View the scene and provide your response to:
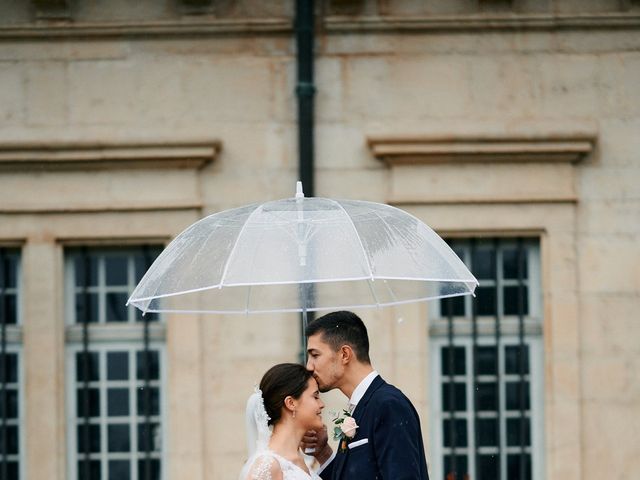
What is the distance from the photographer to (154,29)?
11.1 metres

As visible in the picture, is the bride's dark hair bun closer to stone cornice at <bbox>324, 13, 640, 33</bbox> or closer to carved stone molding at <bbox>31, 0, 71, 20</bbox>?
stone cornice at <bbox>324, 13, 640, 33</bbox>

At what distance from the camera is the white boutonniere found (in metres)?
6.42

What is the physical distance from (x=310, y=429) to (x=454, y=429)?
15.3 ft

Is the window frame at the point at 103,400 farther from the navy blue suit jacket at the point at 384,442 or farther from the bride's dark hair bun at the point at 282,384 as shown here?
the navy blue suit jacket at the point at 384,442

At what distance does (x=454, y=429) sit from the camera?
37.1ft

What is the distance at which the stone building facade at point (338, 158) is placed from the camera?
11.0 meters

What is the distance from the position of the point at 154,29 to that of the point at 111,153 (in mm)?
967

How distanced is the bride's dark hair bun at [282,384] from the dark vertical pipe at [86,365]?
4791mm

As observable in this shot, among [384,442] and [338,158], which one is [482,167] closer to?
[338,158]

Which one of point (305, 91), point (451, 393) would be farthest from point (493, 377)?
point (305, 91)

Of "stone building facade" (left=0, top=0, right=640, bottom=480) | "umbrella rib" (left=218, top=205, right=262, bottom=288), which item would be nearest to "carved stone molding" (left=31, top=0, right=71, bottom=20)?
"stone building facade" (left=0, top=0, right=640, bottom=480)

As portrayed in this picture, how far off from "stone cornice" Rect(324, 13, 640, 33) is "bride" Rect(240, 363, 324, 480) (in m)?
4.84

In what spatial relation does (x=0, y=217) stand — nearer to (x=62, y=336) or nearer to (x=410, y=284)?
(x=62, y=336)

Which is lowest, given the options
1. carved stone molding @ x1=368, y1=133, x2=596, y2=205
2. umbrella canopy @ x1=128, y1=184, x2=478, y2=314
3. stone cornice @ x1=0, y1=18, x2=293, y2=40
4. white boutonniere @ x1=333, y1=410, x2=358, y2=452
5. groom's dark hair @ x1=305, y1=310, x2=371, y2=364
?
white boutonniere @ x1=333, y1=410, x2=358, y2=452
